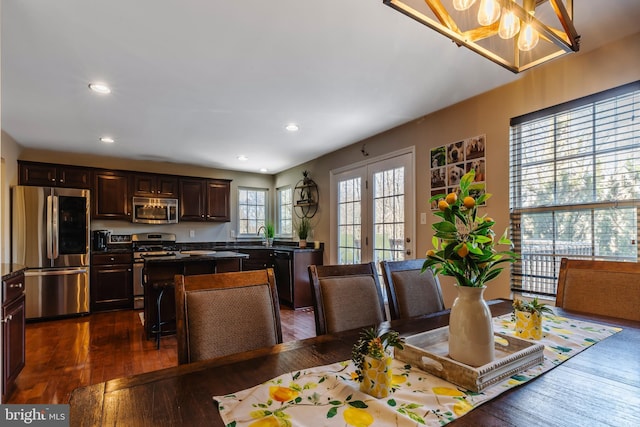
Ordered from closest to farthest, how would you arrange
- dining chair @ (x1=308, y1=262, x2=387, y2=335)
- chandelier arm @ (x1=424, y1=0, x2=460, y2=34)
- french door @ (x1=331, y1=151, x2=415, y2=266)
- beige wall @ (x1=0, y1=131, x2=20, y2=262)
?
chandelier arm @ (x1=424, y1=0, x2=460, y2=34)
dining chair @ (x1=308, y1=262, x2=387, y2=335)
french door @ (x1=331, y1=151, x2=415, y2=266)
beige wall @ (x1=0, y1=131, x2=20, y2=262)

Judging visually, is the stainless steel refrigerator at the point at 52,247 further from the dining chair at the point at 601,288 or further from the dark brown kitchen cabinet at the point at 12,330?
the dining chair at the point at 601,288

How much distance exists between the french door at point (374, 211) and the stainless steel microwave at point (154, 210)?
8.77ft

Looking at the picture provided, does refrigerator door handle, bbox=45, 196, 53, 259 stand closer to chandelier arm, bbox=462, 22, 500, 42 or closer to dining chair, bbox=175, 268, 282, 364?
dining chair, bbox=175, 268, 282, 364

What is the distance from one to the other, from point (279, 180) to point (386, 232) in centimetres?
311

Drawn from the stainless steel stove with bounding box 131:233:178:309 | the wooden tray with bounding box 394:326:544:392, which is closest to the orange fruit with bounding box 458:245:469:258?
the wooden tray with bounding box 394:326:544:392

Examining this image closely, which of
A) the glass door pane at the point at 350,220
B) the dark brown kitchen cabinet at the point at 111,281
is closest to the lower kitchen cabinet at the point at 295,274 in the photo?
the glass door pane at the point at 350,220

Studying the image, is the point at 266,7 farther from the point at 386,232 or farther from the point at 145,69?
the point at 386,232

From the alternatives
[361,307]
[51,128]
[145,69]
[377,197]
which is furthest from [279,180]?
[361,307]

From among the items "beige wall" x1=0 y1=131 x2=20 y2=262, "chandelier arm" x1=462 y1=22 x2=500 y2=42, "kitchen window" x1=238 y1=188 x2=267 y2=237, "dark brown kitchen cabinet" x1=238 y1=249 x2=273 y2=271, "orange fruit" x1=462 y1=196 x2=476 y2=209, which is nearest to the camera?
"orange fruit" x1=462 y1=196 x2=476 y2=209

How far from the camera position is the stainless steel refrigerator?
404cm

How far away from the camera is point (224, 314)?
123 centimetres

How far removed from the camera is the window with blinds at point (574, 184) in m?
2.02

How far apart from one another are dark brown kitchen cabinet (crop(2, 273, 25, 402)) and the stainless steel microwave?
9.26 ft

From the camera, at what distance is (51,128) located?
3.67 meters
